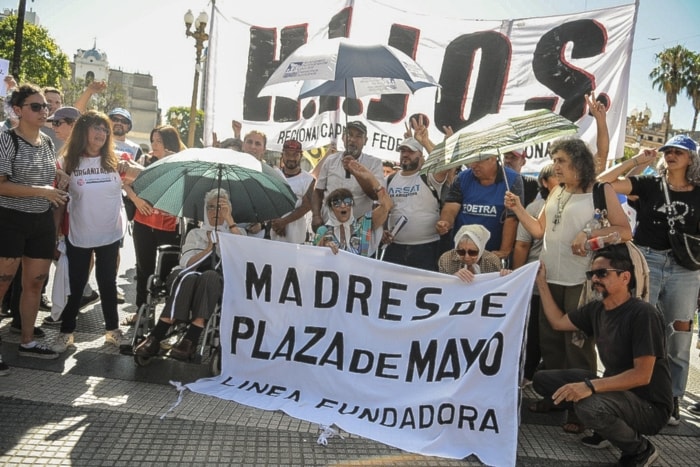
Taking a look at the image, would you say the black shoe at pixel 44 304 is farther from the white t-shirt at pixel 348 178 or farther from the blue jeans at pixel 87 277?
the white t-shirt at pixel 348 178

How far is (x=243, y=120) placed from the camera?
7.05 m

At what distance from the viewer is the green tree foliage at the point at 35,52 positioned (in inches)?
1298

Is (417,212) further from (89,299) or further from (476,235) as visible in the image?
(89,299)

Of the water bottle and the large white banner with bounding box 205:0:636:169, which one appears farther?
the large white banner with bounding box 205:0:636:169

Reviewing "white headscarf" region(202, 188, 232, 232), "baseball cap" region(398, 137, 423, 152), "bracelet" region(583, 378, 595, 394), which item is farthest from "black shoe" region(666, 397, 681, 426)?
"white headscarf" region(202, 188, 232, 232)

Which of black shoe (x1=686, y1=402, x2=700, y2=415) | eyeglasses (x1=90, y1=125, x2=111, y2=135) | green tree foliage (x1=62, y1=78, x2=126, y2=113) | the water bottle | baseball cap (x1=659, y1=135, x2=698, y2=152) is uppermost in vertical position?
green tree foliage (x1=62, y1=78, x2=126, y2=113)

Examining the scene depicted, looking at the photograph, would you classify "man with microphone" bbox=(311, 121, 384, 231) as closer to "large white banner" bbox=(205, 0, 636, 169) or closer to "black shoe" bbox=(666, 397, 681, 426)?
"large white banner" bbox=(205, 0, 636, 169)

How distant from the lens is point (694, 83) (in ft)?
135

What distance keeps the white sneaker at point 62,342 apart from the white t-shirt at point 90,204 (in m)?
0.75

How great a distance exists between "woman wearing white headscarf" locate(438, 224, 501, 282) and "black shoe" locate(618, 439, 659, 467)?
1.44 meters

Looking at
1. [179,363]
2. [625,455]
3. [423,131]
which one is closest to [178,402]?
[179,363]

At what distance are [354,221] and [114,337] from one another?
2.31 m

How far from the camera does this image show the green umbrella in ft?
15.1

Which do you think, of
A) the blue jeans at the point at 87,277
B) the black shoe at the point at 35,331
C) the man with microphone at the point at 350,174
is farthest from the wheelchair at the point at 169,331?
the man with microphone at the point at 350,174
